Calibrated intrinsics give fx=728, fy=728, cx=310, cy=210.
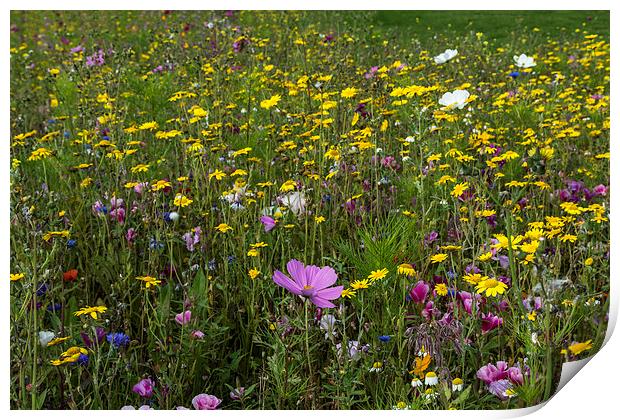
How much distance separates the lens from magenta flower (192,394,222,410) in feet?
3.61

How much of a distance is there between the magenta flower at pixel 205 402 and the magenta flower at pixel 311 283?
0.20 metres

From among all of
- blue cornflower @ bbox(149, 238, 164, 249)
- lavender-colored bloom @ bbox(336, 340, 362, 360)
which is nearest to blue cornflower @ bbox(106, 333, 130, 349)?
blue cornflower @ bbox(149, 238, 164, 249)

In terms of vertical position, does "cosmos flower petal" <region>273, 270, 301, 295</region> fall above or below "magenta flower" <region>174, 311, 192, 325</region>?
above

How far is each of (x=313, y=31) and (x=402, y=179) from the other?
0.81 meters

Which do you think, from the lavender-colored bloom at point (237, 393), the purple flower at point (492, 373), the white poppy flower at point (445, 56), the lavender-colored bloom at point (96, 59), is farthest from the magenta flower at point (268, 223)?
the lavender-colored bloom at point (96, 59)

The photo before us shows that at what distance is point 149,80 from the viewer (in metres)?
2.10

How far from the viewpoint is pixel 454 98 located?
173cm

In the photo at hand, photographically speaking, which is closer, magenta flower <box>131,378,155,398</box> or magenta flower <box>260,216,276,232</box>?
magenta flower <box>131,378,155,398</box>

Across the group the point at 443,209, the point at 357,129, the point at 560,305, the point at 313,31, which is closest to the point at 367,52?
the point at 313,31

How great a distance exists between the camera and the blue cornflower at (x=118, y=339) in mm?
1143

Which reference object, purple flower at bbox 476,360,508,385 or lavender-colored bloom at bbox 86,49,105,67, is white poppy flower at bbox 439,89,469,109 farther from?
lavender-colored bloom at bbox 86,49,105,67

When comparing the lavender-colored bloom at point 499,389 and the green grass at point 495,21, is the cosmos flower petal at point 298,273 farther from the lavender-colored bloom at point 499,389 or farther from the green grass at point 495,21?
the green grass at point 495,21

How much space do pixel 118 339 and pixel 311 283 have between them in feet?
1.05

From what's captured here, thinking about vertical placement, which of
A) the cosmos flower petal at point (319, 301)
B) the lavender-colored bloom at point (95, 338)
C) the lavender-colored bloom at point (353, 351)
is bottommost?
the lavender-colored bloom at point (353, 351)
